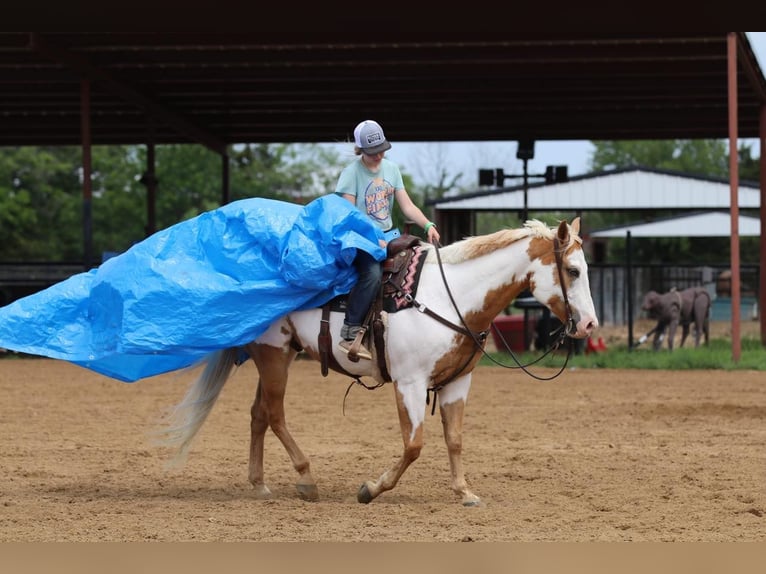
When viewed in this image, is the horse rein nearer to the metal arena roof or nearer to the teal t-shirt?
the teal t-shirt

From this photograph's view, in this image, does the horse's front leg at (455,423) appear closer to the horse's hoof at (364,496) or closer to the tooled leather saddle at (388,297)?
the tooled leather saddle at (388,297)

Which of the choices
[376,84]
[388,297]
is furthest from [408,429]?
[376,84]

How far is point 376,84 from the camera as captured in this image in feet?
66.2

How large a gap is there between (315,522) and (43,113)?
64.5 feet

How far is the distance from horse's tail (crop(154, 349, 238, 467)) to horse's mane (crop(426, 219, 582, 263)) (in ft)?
5.26

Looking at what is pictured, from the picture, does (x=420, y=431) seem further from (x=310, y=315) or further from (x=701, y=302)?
(x=701, y=302)

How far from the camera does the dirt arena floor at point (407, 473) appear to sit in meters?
6.09

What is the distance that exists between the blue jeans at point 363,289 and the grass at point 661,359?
9328 mm

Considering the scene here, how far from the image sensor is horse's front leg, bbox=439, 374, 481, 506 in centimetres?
689

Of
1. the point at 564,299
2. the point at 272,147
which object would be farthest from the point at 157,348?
the point at 272,147

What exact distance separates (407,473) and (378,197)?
7.30 feet

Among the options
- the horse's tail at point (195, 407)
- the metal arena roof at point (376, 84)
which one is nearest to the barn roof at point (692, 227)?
the metal arena roof at point (376, 84)

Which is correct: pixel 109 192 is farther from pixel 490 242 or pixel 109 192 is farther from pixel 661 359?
pixel 490 242

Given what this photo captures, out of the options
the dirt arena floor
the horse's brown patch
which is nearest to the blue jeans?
the horse's brown patch
